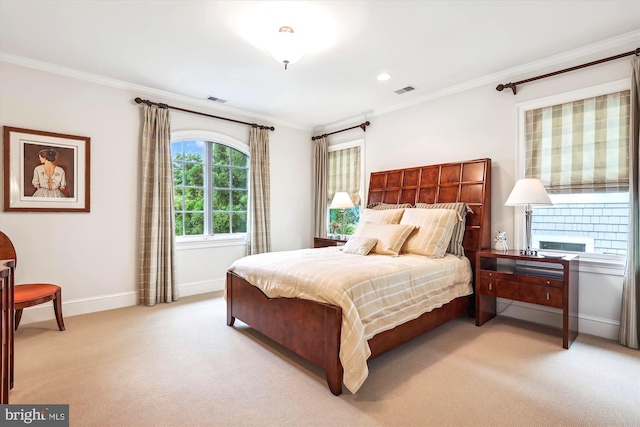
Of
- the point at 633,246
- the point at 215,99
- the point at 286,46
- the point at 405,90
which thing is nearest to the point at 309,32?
the point at 286,46

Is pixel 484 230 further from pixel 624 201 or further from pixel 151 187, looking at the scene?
pixel 151 187


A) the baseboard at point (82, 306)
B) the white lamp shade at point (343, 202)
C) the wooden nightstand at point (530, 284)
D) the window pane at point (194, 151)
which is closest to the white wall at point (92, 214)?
the baseboard at point (82, 306)

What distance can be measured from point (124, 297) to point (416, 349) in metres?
3.45

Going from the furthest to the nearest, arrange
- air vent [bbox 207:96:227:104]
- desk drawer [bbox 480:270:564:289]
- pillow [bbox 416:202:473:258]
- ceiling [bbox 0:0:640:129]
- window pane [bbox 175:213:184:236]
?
window pane [bbox 175:213:184:236] < air vent [bbox 207:96:227:104] < pillow [bbox 416:202:473:258] < desk drawer [bbox 480:270:564:289] < ceiling [bbox 0:0:640:129]

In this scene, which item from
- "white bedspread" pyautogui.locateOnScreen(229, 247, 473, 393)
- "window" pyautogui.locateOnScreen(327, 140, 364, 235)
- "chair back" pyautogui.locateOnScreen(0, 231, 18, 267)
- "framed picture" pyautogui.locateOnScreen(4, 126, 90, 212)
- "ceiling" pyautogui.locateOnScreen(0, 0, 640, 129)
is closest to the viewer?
"white bedspread" pyautogui.locateOnScreen(229, 247, 473, 393)

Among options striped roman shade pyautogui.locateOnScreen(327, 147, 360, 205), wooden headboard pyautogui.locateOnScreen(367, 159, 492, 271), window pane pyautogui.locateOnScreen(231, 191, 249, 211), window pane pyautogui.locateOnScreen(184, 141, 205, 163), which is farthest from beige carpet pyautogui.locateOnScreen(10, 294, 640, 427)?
striped roman shade pyautogui.locateOnScreen(327, 147, 360, 205)

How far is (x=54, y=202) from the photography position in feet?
11.1

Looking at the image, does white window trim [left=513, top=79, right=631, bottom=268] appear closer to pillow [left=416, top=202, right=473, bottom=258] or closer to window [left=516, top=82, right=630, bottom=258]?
window [left=516, top=82, right=630, bottom=258]

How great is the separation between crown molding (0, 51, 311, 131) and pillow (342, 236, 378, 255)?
2.83 m

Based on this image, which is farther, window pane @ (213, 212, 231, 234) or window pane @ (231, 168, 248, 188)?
window pane @ (231, 168, 248, 188)

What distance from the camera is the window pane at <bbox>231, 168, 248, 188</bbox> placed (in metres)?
4.92

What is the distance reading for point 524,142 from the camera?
3385 mm

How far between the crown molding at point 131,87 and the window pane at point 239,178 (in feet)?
2.73

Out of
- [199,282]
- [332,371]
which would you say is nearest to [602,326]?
[332,371]
